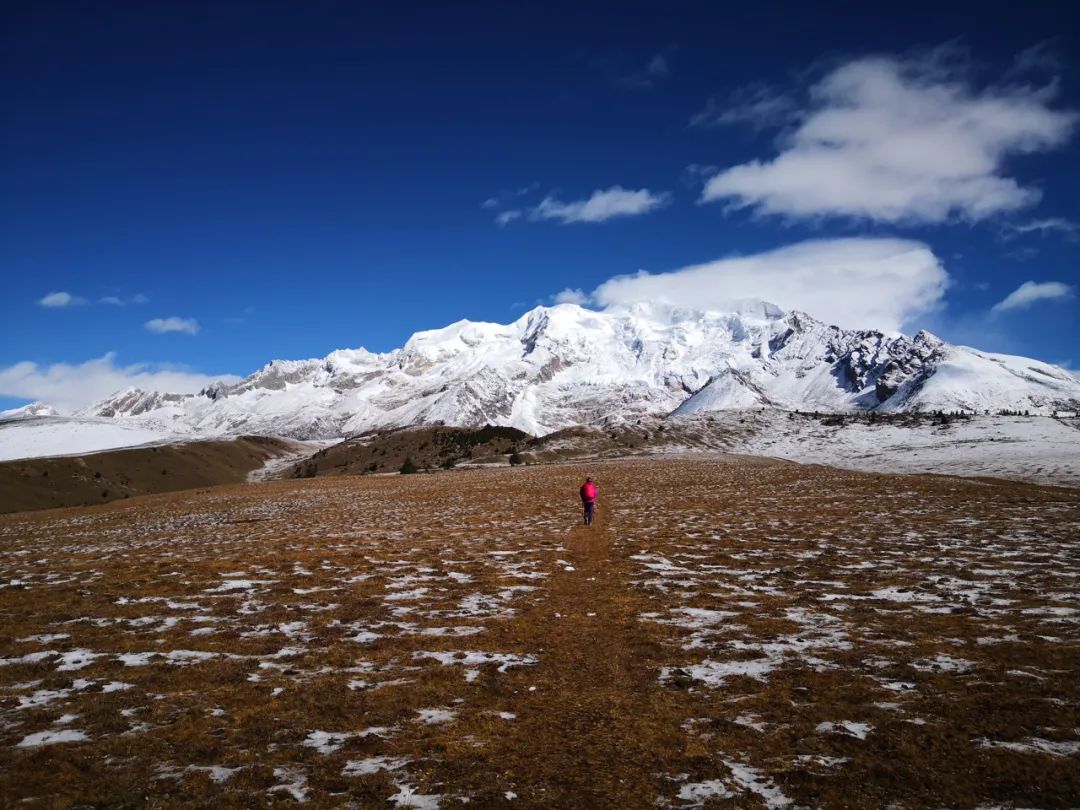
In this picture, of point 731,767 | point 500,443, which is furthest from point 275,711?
point 500,443

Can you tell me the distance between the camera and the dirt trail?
6.99 m

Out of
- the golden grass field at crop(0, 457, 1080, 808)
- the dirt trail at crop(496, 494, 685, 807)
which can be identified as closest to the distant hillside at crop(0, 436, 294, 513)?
the golden grass field at crop(0, 457, 1080, 808)

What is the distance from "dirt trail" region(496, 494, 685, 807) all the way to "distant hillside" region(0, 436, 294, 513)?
12924 cm

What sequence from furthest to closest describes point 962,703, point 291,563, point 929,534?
point 929,534 → point 291,563 → point 962,703

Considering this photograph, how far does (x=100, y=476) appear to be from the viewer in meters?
147

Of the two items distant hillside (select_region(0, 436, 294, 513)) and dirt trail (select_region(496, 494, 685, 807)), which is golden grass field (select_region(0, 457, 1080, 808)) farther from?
distant hillside (select_region(0, 436, 294, 513))

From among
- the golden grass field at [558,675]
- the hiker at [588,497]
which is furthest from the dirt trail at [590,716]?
the hiker at [588,497]

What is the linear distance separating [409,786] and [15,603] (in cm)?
1476

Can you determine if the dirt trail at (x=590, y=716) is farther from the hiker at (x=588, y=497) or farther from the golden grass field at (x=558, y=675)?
the hiker at (x=588, y=497)

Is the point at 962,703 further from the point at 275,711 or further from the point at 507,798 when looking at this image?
the point at 275,711

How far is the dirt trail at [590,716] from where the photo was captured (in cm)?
699

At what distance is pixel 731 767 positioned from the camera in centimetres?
721

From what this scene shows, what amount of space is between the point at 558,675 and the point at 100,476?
17286 cm

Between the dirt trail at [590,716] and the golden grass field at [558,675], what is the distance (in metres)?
0.04
